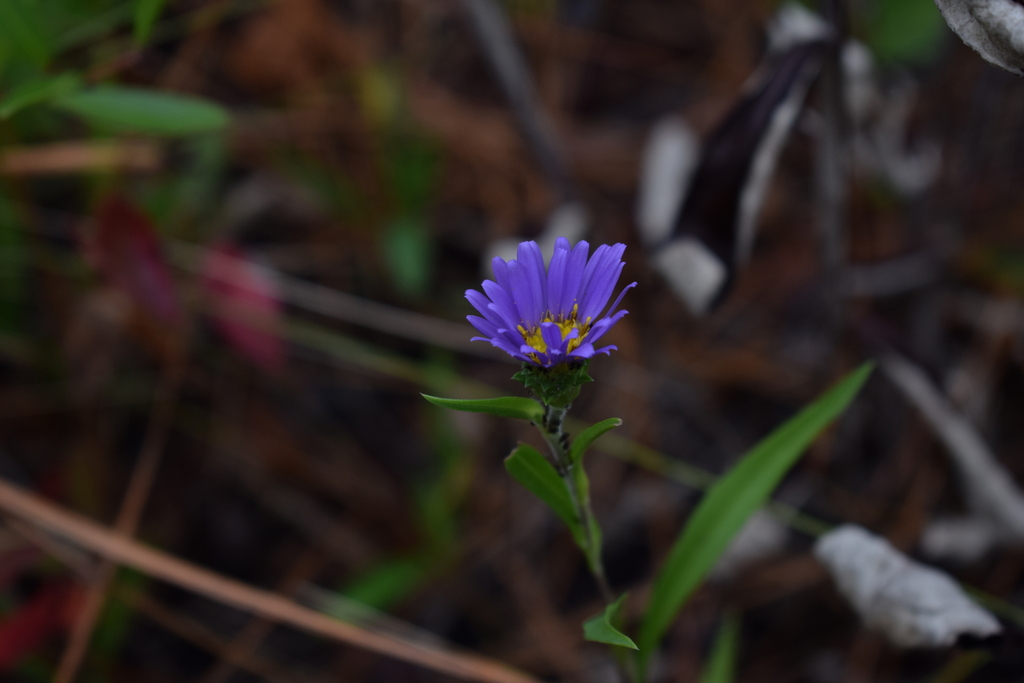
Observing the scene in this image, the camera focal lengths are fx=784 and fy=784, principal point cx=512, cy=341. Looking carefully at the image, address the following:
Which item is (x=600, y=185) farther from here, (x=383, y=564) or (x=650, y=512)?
(x=383, y=564)

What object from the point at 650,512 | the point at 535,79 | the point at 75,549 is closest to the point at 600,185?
the point at 535,79

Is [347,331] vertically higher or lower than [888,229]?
lower

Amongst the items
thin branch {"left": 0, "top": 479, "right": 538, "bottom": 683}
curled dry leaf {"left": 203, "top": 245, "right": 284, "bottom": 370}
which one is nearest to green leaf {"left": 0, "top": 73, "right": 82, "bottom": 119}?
curled dry leaf {"left": 203, "top": 245, "right": 284, "bottom": 370}

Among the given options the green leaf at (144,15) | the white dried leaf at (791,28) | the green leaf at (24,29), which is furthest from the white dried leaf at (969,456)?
the green leaf at (24,29)

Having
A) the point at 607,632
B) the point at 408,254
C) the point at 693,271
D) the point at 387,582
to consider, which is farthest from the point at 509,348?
the point at 408,254

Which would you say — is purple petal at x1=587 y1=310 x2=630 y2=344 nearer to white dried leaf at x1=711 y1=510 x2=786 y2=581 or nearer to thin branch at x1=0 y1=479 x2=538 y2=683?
thin branch at x1=0 y1=479 x2=538 y2=683

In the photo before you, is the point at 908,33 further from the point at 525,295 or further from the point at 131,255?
the point at 131,255

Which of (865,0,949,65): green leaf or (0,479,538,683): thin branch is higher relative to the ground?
(865,0,949,65): green leaf
